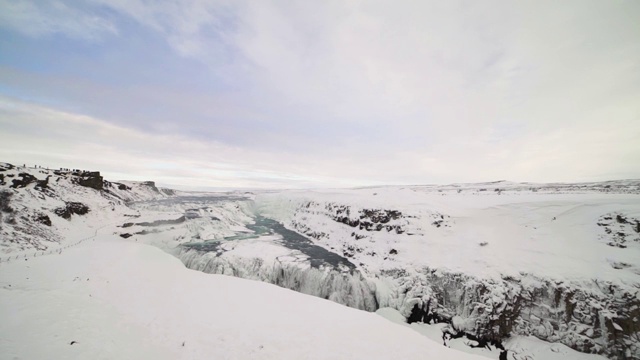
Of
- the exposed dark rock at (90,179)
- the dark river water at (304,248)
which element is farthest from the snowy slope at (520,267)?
the exposed dark rock at (90,179)

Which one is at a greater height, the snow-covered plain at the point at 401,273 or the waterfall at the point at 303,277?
the snow-covered plain at the point at 401,273

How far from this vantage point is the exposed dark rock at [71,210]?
102 ft

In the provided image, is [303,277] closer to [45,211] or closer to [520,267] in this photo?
[520,267]

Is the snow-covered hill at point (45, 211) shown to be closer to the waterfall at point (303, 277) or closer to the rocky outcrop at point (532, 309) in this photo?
the waterfall at point (303, 277)

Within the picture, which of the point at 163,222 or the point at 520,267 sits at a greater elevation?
→ the point at 520,267

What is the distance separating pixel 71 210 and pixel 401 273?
42.9 meters

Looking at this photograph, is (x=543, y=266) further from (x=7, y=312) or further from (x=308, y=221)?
(x=308, y=221)

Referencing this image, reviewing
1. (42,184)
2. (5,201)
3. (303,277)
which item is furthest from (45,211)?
(303,277)

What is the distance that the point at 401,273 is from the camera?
19938 mm

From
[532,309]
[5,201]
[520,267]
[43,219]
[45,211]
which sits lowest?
[532,309]

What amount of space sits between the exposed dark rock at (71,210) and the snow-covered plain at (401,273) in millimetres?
551

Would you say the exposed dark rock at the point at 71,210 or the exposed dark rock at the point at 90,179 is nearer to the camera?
the exposed dark rock at the point at 71,210

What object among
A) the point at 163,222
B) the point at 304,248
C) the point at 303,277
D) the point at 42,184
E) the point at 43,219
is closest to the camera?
the point at 303,277

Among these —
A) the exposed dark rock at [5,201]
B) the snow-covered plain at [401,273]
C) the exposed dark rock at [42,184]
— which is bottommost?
the snow-covered plain at [401,273]
